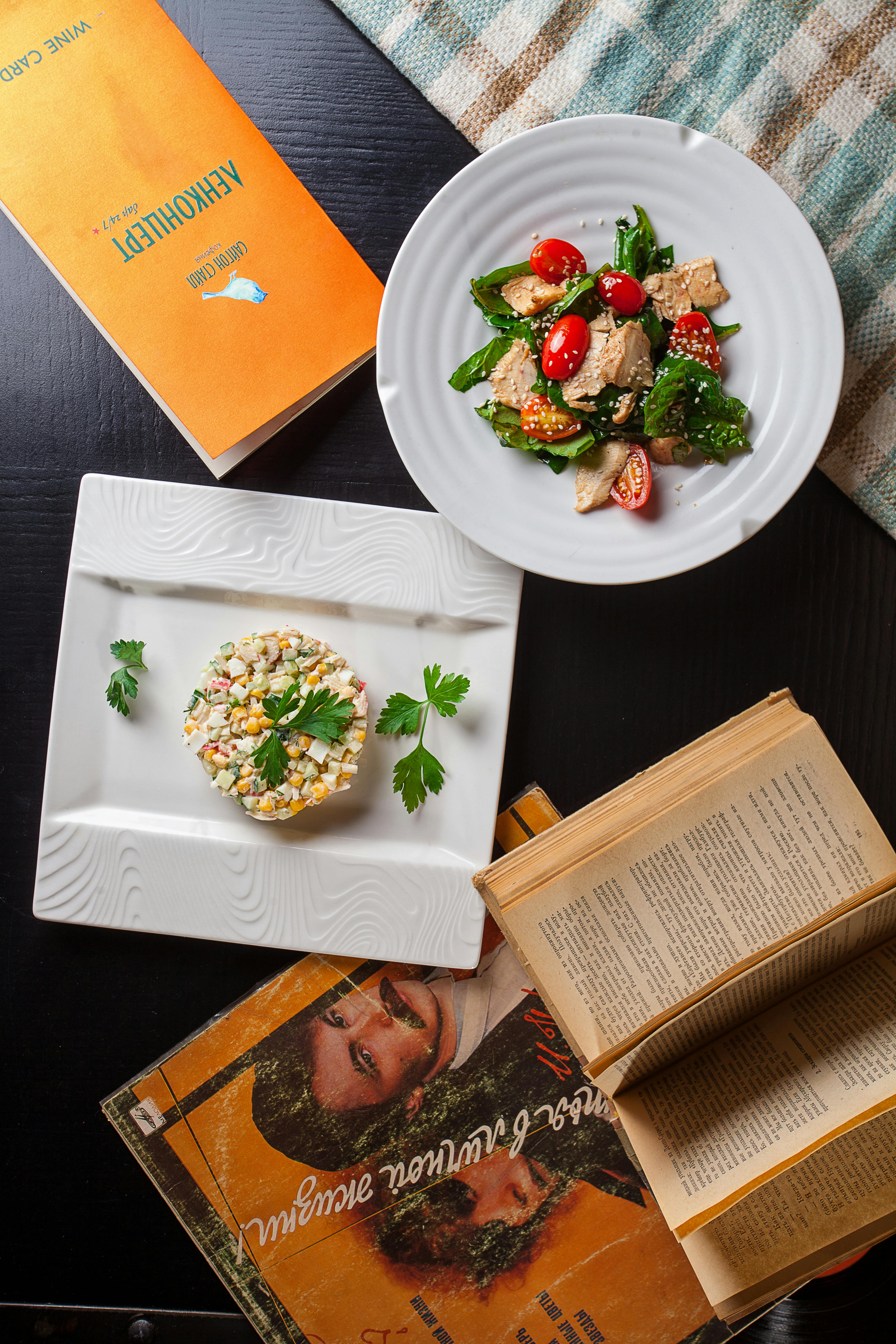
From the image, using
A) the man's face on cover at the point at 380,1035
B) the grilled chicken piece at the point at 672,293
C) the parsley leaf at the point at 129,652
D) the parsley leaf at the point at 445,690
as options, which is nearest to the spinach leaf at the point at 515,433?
the grilled chicken piece at the point at 672,293

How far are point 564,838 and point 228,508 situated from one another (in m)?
0.80

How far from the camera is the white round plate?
1.16 meters

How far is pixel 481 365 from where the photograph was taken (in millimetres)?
1225

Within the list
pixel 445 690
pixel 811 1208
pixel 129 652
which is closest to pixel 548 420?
pixel 445 690

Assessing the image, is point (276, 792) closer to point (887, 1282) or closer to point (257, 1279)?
point (257, 1279)

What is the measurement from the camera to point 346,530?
1.36 metres

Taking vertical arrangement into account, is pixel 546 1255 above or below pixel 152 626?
below

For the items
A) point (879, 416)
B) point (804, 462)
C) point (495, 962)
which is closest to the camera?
point (804, 462)

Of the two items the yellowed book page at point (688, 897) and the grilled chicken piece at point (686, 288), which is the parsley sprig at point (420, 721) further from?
the grilled chicken piece at point (686, 288)

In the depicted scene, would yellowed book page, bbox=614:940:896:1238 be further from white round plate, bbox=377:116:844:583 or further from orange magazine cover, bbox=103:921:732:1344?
white round plate, bbox=377:116:844:583

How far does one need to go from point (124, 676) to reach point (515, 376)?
33.1 inches

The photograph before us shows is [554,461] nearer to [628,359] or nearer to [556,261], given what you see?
[628,359]

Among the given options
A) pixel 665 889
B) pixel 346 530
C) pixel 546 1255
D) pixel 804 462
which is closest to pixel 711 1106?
pixel 665 889

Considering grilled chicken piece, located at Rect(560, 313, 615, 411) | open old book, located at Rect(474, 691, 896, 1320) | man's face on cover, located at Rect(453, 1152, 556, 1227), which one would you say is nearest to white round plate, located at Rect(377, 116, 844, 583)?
grilled chicken piece, located at Rect(560, 313, 615, 411)
